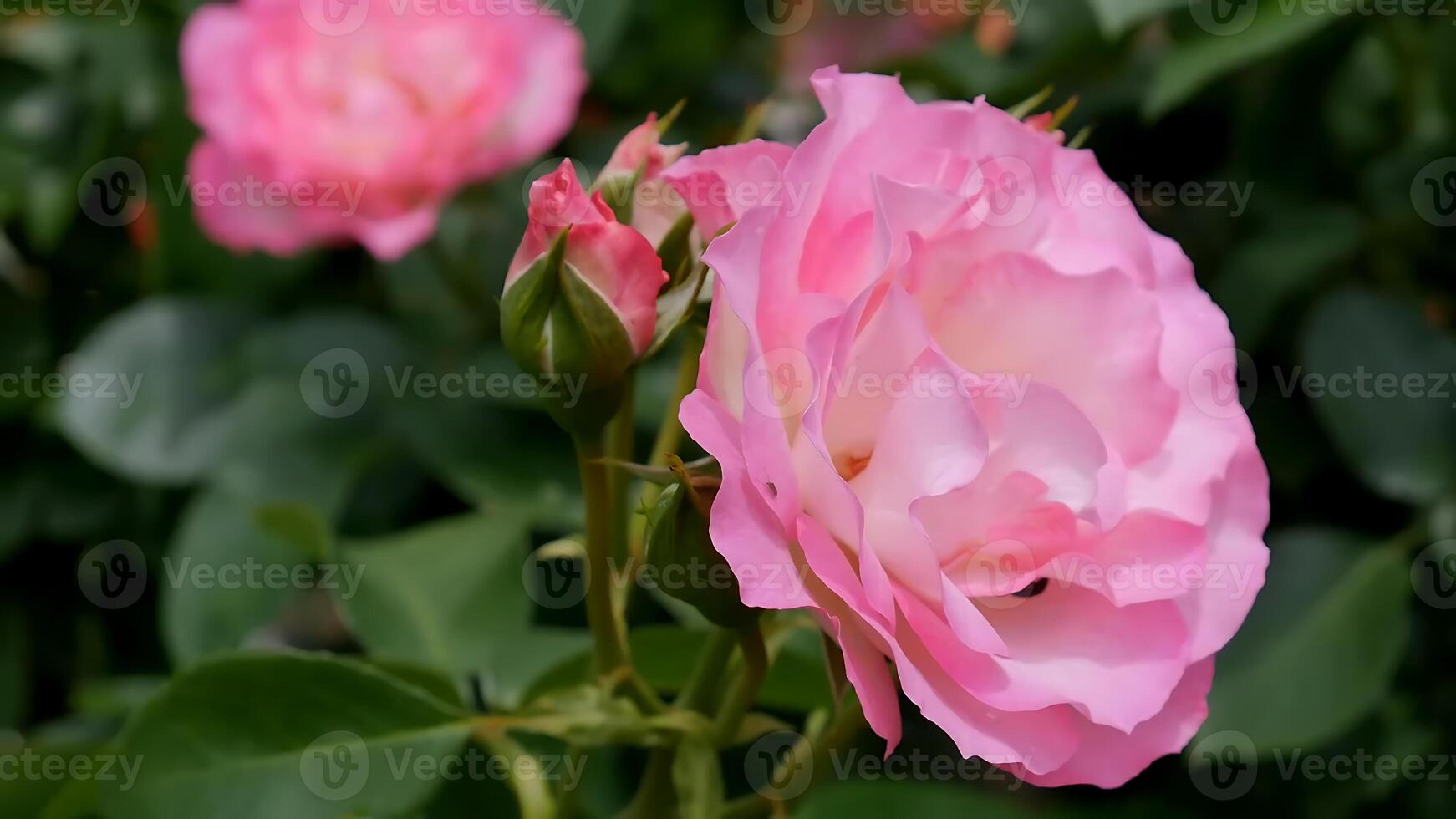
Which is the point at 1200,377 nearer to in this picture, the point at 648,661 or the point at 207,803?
the point at 648,661

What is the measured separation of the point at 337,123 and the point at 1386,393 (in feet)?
2.13

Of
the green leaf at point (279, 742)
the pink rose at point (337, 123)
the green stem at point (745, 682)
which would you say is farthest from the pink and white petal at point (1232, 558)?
the pink rose at point (337, 123)

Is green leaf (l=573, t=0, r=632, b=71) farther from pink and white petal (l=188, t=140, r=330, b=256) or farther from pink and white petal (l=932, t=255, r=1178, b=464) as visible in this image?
pink and white petal (l=932, t=255, r=1178, b=464)

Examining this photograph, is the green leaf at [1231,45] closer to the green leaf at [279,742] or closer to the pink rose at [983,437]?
the pink rose at [983,437]

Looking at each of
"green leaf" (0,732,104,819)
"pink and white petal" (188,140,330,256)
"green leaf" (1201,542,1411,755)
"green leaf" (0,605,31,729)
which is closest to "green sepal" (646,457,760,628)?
"green leaf" (0,732,104,819)

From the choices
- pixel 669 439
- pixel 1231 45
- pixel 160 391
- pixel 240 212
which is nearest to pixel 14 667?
pixel 160 391

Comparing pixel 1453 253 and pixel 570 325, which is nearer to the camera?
pixel 570 325

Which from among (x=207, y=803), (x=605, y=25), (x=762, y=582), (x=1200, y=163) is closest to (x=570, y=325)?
(x=762, y=582)

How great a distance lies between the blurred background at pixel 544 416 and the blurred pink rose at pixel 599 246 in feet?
0.51

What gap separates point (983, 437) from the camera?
0.27 metres

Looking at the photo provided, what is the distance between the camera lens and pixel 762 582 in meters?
0.26

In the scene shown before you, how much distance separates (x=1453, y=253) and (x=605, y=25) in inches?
20.9

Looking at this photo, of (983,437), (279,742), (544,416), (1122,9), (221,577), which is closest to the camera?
(983,437)

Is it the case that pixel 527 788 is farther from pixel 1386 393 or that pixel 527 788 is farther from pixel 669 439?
pixel 1386 393
